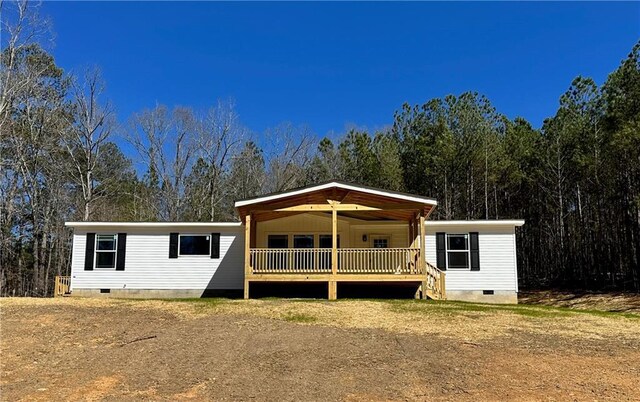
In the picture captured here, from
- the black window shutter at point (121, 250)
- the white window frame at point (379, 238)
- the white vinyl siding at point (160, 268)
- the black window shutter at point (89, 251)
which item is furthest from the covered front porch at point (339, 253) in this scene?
the black window shutter at point (89, 251)

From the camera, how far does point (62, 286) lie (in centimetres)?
1683

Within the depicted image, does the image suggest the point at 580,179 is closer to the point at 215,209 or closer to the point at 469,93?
the point at 469,93

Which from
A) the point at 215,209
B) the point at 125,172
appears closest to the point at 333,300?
the point at 215,209

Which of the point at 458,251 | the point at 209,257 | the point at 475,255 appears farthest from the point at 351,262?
the point at 209,257

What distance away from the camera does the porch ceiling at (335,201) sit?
1405 cm

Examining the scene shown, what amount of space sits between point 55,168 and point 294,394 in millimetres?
25382

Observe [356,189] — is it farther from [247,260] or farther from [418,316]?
[418,316]

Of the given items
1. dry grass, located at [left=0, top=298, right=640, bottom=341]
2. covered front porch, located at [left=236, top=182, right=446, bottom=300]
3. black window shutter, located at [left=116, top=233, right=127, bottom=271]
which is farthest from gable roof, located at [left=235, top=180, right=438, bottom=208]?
black window shutter, located at [left=116, top=233, right=127, bottom=271]

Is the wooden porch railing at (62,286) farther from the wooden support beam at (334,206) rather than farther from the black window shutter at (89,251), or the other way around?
the wooden support beam at (334,206)

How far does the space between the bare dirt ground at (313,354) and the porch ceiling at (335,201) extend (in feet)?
11.8

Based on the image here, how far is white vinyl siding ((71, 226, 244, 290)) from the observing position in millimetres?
16328

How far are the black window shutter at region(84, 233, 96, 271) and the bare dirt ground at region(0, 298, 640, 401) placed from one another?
4546mm

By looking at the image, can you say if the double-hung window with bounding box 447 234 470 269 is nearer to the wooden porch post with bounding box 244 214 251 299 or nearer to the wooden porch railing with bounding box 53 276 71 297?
the wooden porch post with bounding box 244 214 251 299

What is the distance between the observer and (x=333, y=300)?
45.0 ft
